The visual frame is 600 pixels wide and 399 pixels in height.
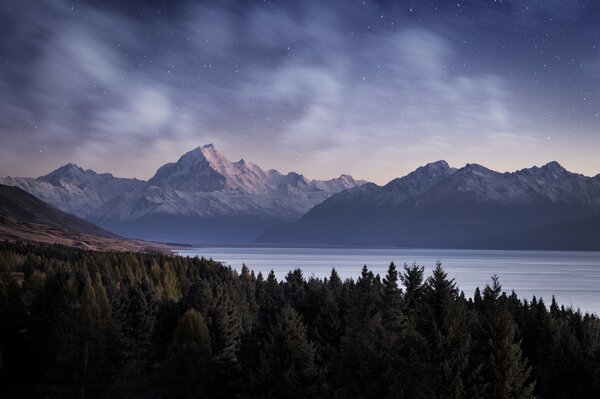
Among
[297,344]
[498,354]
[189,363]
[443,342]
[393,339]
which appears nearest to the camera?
[443,342]

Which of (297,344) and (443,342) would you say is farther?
(297,344)

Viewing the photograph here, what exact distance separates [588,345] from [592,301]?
426ft

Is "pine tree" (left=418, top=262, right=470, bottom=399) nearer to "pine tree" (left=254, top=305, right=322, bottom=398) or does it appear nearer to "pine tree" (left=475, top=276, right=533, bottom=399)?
"pine tree" (left=475, top=276, right=533, bottom=399)

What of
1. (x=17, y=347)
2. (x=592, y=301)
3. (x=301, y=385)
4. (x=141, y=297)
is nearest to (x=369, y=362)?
(x=301, y=385)

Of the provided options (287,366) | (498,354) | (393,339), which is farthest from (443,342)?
(287,366)

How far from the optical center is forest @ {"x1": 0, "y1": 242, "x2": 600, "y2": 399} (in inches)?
1686

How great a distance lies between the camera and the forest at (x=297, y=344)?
1686 inches

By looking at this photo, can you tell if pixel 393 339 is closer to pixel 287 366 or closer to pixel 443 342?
pixel 287 366

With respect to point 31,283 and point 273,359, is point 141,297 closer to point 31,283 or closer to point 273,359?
point 31,283

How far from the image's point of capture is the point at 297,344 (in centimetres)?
5456

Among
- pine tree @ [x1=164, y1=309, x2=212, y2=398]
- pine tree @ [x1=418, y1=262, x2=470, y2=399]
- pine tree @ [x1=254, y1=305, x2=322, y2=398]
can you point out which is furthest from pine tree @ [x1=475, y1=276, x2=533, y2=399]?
pine tree @ [x1=164, y1=309, x2=212, y2=398]

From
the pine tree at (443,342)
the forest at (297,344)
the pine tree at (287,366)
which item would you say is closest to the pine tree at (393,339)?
the forest at (297,344)

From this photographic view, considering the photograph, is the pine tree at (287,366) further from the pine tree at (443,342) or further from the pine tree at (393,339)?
the pine tree at (443,342)

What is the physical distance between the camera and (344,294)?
3477 inches
